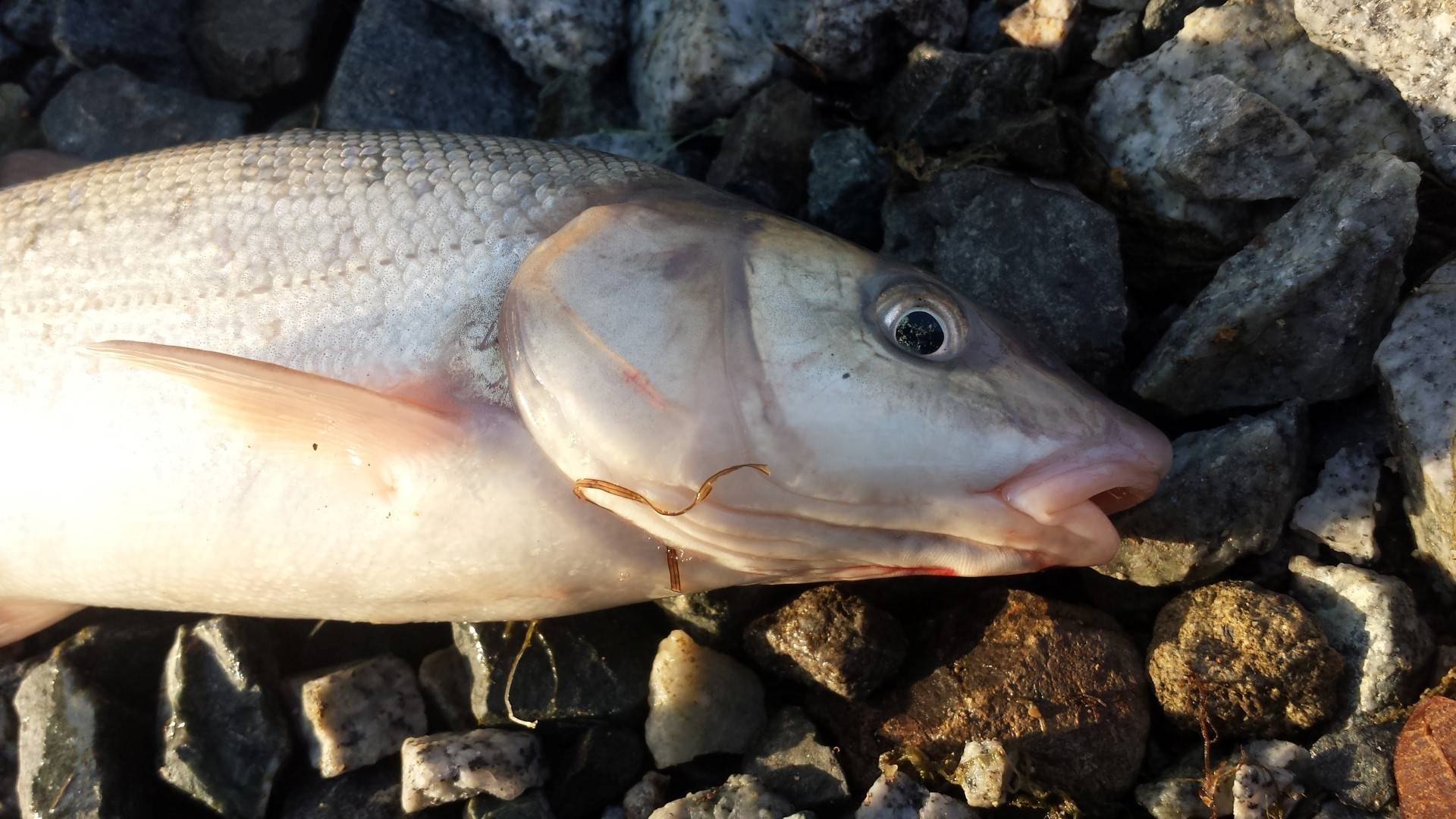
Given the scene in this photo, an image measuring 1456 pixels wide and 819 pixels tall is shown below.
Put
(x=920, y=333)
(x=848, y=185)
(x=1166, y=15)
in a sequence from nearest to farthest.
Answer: (x=920, y=333) → (x=1166, y=15) → (x=848, y=185)

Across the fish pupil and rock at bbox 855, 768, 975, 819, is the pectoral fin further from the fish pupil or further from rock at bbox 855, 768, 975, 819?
rock at bbox 855, 768, 975, 819

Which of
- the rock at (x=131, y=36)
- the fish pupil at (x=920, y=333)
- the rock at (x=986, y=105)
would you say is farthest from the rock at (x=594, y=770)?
the rock at (x=131, y=36)

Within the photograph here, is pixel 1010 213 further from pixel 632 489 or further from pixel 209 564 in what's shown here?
pixel 209 564

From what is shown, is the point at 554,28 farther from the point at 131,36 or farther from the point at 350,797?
the point at 350,797

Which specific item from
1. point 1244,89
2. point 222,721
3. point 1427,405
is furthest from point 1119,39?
point 222,721

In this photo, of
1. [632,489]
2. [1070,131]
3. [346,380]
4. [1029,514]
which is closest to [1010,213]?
[1070,131]

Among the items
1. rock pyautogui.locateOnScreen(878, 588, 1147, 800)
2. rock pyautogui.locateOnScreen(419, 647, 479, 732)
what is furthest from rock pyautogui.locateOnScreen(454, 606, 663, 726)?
rock pyautogui.locateOnScreen(878, 588, 1147, 800)
